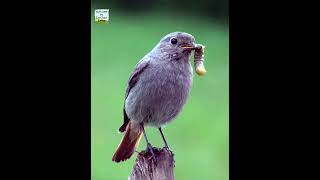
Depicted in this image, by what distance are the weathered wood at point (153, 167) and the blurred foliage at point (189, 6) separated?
3.66 ft

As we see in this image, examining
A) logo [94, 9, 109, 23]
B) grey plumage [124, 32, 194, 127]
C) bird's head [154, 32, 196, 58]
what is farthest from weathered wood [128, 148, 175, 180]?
logo [94, 9, 109, 23]

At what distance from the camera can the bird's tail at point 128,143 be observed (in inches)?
229

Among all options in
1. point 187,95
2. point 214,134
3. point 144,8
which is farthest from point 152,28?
point 214,134

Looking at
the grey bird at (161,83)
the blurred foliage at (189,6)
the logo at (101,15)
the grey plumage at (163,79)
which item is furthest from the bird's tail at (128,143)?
the blurred foliage at (189,6)

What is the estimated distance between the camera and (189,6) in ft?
19.1

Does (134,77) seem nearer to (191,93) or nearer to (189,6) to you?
(191,93)

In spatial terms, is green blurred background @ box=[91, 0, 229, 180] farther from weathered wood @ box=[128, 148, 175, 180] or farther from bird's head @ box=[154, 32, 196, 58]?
weathered wood @ box=[128, 148, 175, 180]

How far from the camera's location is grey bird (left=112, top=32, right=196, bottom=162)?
5.71m

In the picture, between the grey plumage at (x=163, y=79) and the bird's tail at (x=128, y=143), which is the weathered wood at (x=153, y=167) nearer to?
the bird's tail at (x=128, y=143)

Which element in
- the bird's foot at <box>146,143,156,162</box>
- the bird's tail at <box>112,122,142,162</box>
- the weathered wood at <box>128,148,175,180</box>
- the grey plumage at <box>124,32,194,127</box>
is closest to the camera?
the weathered wood at <box>128,148,175,180</box>

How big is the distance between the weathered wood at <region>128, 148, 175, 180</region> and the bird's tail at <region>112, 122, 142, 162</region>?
232 millimetres

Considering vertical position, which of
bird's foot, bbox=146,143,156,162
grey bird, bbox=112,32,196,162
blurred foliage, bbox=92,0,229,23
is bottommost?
bird's foot, bbox=146,143,156,162
